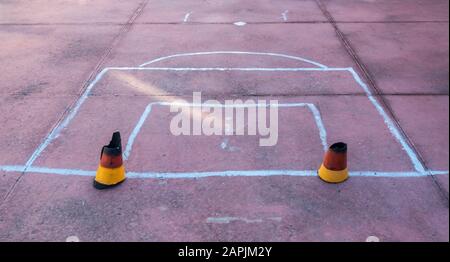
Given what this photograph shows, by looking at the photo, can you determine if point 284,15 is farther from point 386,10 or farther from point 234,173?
point 234,173

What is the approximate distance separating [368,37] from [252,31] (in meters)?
2.28

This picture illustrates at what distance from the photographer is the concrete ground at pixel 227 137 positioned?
3.67 m

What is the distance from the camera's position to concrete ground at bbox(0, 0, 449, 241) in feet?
12.0

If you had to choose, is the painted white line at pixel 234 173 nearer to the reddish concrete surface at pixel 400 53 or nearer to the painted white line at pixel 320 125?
the painted white line at pixel 320 125

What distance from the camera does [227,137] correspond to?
495 centimetres

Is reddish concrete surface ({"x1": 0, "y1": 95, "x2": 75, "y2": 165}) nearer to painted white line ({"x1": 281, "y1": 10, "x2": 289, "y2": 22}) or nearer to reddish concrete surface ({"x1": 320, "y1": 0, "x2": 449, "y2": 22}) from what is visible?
painted white line ({"x1": 281, "y1": 10, "x2": 289, "y2": 22})

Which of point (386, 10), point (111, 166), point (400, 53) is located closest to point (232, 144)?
point (111, 166)

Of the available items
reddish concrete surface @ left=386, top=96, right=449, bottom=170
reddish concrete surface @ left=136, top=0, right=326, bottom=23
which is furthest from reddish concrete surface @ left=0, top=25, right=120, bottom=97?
reddish concrete surface @ left=386, top=96, right=449, bottom=170

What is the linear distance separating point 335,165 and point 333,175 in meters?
0.10

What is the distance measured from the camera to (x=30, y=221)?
3719 millimetres

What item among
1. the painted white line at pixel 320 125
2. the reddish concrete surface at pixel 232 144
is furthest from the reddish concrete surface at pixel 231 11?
the reddish concrete surface at pixel 232 144

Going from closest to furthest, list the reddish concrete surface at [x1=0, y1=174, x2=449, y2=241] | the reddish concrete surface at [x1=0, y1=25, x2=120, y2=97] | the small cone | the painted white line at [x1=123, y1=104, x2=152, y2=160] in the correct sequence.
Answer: the reddish concrete surface at [x1=0, y1=174, x2=449, y2=241]
the small cone
the painted white line at [x1=123, y1=104, x2=152, y2=160]
the reddish concrete surface at [x1=0, y1=25, x2=120, y2=97]
